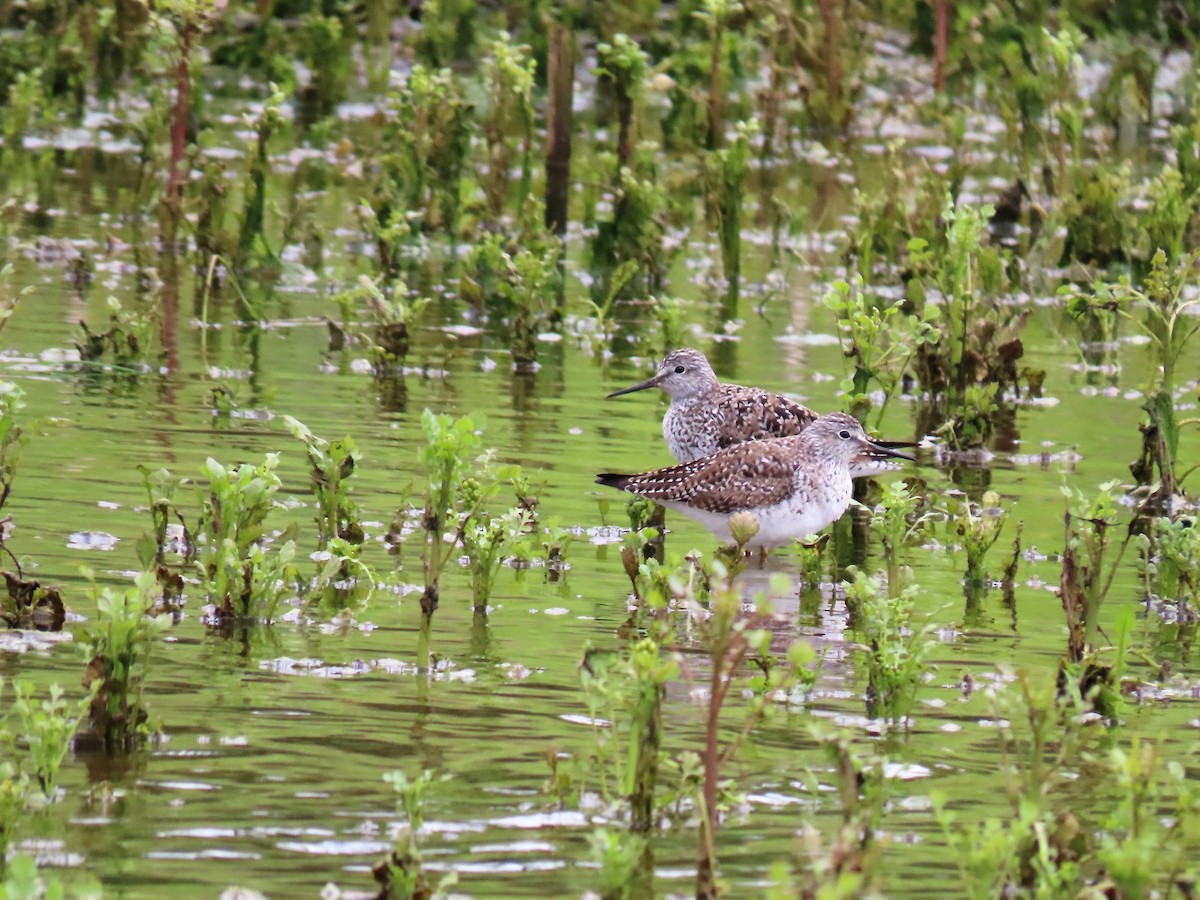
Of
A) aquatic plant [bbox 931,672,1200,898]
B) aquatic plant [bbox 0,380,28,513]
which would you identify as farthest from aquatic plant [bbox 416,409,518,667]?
aquatic plant [bbox 931,672,1200,898]

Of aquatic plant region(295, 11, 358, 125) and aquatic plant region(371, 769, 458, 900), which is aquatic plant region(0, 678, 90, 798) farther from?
aquatic plant region(295, 11, 358, 125)

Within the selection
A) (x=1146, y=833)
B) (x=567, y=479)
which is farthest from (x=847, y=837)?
(x=567, y=479)

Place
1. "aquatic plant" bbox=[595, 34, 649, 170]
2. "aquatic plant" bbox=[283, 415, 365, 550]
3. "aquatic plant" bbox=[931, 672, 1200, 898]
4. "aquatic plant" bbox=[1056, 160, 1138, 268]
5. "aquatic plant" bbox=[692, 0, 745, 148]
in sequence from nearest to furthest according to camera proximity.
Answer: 1. "aquatic plant" bbox=[931, 672, 1200, 898]
2. "aquatic plant" bbox=[283, 415, 365, 550]
3. "aquatic plant" bbox=[1056, 160, 1138, 268]
4. "aquatic plant" bbox=[595, 34, 649, 170]
5. "aquatic plant" bbox=[692, 0, 745, 148]

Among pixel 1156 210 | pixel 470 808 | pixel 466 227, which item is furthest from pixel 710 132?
pixel 470 808

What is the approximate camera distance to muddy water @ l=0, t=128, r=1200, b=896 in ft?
16.0

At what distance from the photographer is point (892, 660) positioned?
230 inches

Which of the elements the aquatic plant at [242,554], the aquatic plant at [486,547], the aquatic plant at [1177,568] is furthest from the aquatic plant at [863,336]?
the aquatic plant at [242,554]

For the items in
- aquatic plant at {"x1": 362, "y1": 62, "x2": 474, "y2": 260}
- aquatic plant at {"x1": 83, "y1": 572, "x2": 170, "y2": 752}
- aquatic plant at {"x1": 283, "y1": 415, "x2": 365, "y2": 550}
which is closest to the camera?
aquatic plant at {"x1": 83, "y1": 572, "x2": 170, "y2": 752}

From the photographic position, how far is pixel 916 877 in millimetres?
4879

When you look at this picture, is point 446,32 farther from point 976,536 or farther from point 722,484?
point 976,536

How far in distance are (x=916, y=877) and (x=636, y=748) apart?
711mm

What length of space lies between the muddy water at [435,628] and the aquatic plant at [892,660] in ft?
0.37

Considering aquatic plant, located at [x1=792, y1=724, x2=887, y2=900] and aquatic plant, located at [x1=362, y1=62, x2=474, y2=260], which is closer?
aquatic plant, located at [x1=792, y1=724, x2=887, y2=900]

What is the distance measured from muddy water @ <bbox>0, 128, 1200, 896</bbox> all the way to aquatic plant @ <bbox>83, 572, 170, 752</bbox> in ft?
0.32
